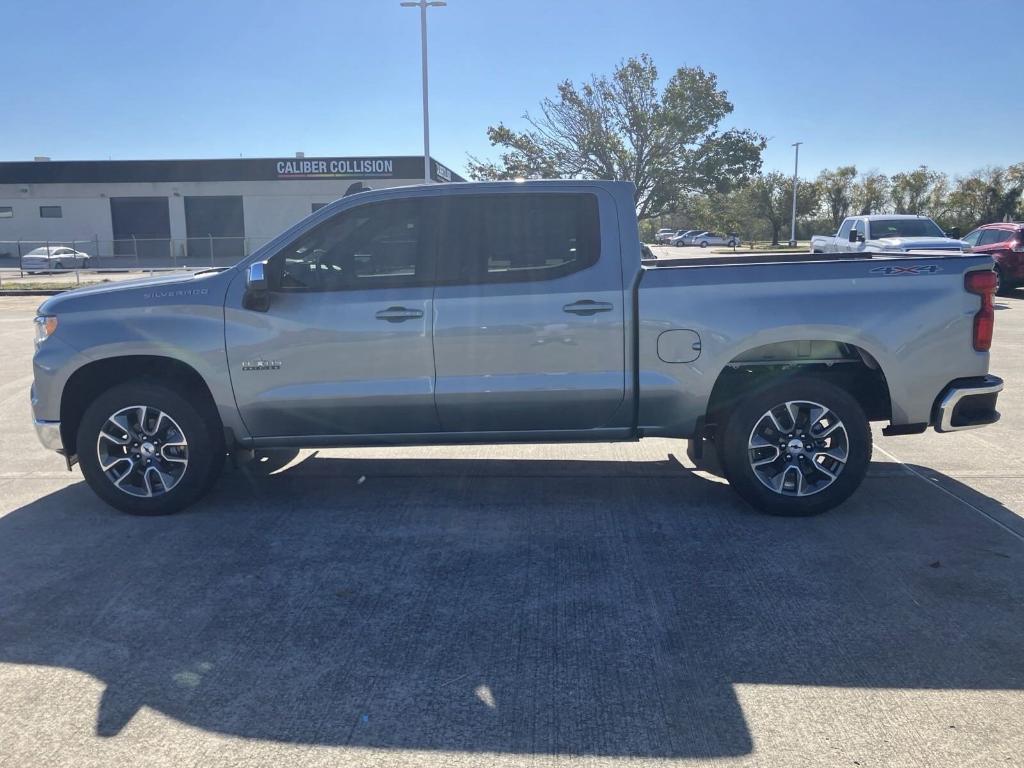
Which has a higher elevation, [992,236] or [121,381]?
[992,236]

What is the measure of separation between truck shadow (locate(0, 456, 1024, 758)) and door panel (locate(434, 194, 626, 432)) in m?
0.72

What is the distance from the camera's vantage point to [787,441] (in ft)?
18.5

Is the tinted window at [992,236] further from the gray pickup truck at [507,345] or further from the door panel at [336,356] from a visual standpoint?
the door panel at [336,356]

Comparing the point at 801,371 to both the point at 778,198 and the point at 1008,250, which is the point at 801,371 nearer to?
the point at 1008,250

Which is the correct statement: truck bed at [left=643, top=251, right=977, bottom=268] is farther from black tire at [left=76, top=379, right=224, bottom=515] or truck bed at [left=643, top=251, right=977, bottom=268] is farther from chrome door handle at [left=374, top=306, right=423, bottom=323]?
black tire at [left=76, top=379, right=224, bottom=515]

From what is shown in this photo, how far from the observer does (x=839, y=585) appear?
4605 mm

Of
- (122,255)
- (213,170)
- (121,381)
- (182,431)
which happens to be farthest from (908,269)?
(213,170)

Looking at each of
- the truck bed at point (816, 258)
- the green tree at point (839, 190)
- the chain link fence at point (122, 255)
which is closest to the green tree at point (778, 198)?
→ the green tree at point (839, 190)

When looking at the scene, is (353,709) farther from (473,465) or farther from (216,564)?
(473,465)

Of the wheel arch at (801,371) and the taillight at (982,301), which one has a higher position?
the taillight at (982,301)

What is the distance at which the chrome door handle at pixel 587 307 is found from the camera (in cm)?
554

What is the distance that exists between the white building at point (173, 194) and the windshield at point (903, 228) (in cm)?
2886

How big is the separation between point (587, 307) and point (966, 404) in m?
2.46

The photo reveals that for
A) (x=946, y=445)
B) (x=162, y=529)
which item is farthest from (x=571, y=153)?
(x=162, y=529)
